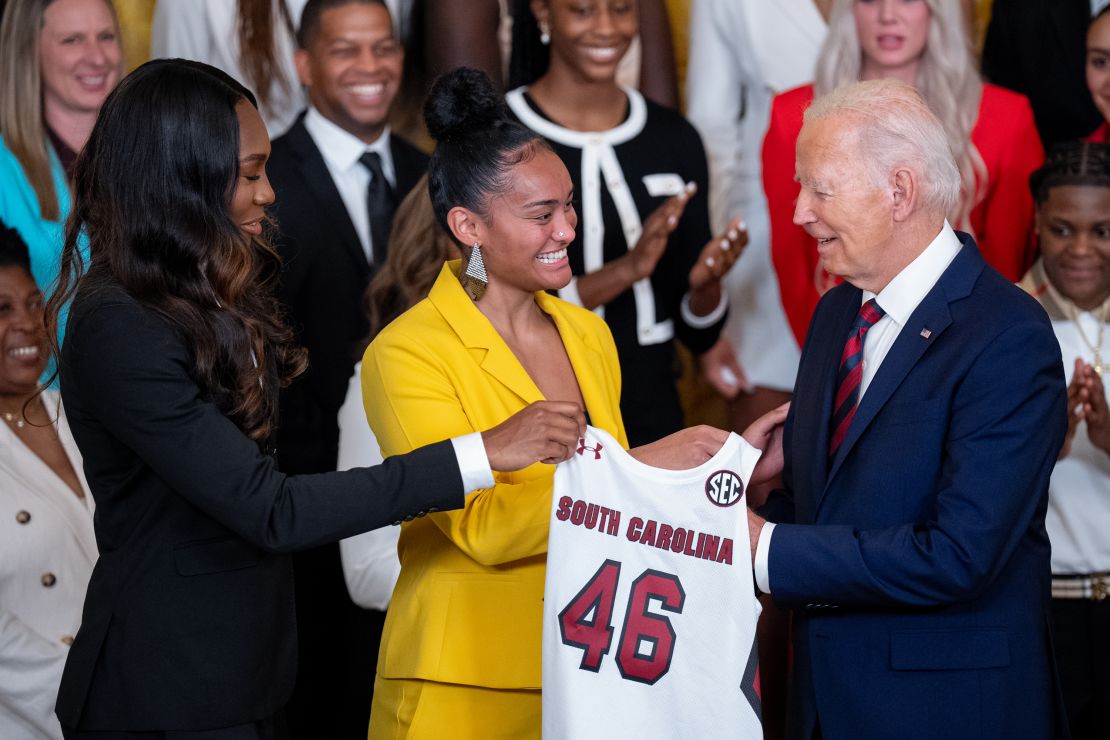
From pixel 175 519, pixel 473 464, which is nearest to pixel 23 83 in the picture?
pixel 175 519

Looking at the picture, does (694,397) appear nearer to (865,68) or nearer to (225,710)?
(865,68)

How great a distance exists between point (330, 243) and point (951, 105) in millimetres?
1828

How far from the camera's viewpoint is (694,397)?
5.23m

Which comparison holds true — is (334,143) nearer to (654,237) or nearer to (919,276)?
(654,237)

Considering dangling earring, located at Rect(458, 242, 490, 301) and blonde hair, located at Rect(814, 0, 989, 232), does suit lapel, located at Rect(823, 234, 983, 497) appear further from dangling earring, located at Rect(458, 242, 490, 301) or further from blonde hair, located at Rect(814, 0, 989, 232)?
blonde hair, located at Rect(814, 0, 989, 232)

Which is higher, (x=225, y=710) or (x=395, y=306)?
(x=395, y=306)

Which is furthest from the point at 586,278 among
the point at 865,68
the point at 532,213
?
the point at 532,213

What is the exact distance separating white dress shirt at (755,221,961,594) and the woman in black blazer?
390 mm

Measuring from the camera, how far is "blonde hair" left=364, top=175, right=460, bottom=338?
368 cm

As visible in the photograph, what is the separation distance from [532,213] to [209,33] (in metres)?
2.23

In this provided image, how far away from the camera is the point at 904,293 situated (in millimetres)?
2420

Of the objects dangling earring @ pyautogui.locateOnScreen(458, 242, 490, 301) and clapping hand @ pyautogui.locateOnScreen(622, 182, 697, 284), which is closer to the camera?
dangling earring @ pyautogui.locateOnScreen(458, 242, 490, 301)

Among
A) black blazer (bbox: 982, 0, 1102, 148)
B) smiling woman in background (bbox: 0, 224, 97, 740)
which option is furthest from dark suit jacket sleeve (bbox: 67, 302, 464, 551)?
black blazer (bbox: 982, 0, 1102, 148)

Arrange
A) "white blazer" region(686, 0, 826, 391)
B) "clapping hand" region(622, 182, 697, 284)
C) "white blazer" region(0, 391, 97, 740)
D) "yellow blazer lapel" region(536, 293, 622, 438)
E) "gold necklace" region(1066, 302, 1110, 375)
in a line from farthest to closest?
"white blazer" region(686, 0, 826, 391) → "clapping hand" region(622, 182, 697, 284) → "gold necklace" region(1066, 302, 1110, 375) → "white blazer" region(0, 391, 97, 740) → "yellow blazer lapel" region(536, 293, 622, 438)
